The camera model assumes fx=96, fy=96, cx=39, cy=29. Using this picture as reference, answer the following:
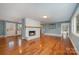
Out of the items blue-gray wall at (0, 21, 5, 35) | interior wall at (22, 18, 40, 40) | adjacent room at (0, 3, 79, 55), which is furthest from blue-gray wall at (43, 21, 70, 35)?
blue-gray wall at (0, 21, 5, 35)

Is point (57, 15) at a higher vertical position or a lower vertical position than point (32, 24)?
higher

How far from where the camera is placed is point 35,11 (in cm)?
275

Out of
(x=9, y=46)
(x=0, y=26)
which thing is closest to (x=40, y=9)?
(x=0, y=26)

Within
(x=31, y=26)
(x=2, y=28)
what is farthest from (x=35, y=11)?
(x=2, y=28)

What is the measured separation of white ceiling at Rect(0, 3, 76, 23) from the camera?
8.07 feet

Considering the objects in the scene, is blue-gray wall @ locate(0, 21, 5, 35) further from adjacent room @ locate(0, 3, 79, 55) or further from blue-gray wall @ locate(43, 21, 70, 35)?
blue-gray wall @ locate(43, 21, 70, 35)

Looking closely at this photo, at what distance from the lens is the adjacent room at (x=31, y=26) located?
2588 millimetres

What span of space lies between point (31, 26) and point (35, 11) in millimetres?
559

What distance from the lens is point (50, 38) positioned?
3.67 metres

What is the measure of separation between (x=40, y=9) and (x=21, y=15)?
552 mm

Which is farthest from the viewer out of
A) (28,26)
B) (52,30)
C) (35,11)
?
(52,30)

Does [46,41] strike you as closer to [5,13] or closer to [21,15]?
[21,15]

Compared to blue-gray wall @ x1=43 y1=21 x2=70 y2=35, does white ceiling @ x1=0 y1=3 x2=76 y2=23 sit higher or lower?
higher

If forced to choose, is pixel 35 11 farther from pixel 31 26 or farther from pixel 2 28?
pixel 2 28
